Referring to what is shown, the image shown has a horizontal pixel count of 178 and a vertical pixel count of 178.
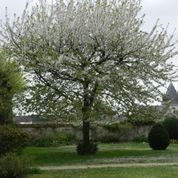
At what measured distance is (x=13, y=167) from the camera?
1606 centimetres

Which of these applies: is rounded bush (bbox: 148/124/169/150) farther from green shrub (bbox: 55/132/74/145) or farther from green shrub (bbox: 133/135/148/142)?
green shrub (bbox: 133/135/148/142)

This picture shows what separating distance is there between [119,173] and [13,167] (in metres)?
3.71

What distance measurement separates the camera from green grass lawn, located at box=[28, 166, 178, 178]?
1753 centimetres

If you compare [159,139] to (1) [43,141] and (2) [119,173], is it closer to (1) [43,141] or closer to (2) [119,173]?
(1) [43,141]

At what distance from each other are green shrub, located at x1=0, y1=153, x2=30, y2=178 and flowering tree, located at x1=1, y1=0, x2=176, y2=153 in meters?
10.9

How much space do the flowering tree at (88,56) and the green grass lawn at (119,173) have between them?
814 centimetres

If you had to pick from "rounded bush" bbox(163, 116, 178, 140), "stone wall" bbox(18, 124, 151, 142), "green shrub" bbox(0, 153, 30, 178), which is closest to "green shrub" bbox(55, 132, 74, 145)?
"stone wall" bbox(18, 124, 151, 142)

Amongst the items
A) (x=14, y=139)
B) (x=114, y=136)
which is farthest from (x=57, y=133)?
(x=14, y=139)

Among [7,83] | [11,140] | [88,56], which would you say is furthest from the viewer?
[88,56]

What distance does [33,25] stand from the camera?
2828 cm

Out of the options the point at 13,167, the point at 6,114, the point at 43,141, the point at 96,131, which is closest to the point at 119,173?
the point at 13,167

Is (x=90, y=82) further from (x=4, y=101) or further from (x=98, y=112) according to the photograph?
(x=4, y=101)

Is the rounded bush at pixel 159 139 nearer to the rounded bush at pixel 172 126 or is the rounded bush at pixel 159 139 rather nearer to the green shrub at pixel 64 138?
the green shrub at pixel 64 138

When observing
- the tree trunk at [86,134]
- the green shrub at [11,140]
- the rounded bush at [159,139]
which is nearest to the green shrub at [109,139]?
the rounded bush at [159,139]
